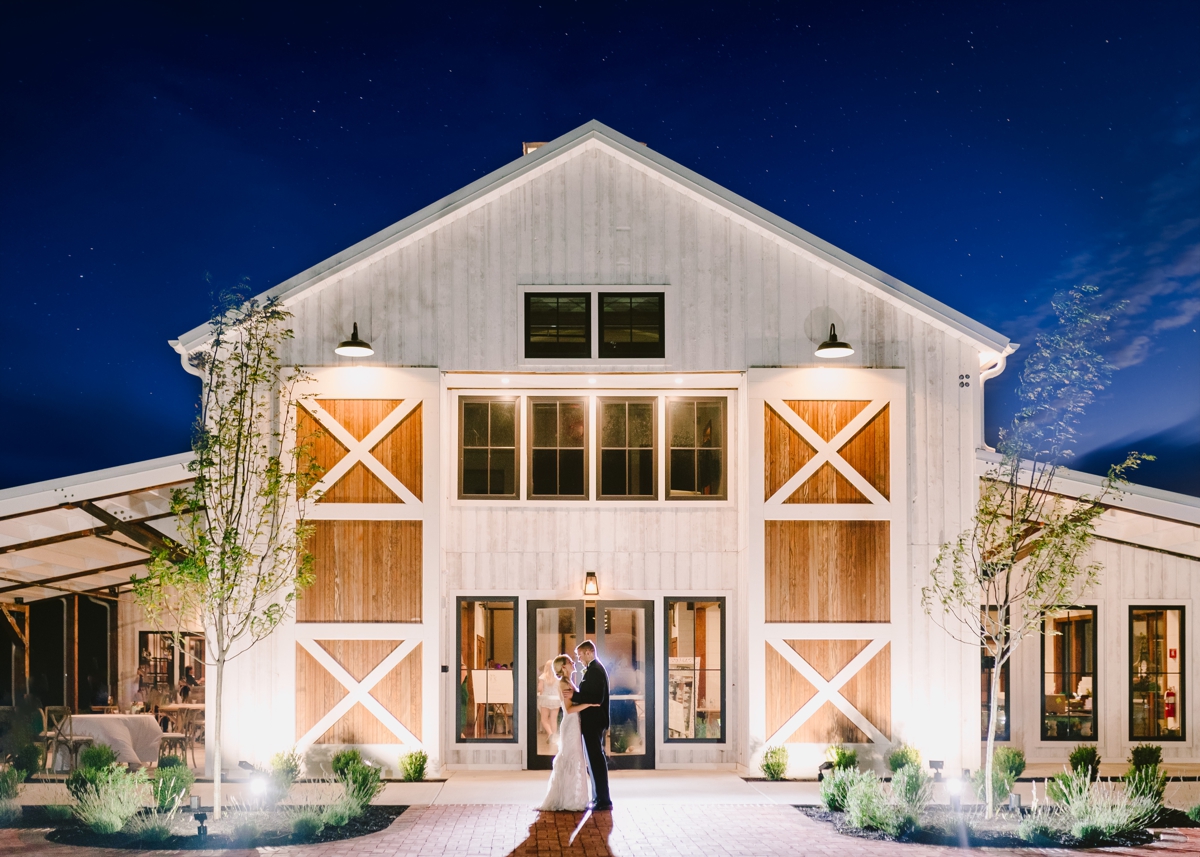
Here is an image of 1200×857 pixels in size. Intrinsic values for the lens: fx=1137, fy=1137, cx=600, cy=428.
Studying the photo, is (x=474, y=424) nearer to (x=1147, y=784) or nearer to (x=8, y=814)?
(x=8, y=814)

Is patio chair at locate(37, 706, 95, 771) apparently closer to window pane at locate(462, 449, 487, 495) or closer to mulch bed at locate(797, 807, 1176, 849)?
window pane at locate(462, 449, 487, 495)

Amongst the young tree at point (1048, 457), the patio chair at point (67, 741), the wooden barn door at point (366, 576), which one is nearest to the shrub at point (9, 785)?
the patio chair at point (67, 741)

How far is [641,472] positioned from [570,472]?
3.09ft

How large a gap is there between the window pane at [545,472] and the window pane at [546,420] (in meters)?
0.20

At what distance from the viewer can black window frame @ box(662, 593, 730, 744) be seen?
48.6ft

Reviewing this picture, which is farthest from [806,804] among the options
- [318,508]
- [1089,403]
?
[318,508]

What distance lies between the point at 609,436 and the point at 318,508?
12.7 feet

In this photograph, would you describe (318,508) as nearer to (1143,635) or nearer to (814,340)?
(814,340)

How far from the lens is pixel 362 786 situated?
38.1ft

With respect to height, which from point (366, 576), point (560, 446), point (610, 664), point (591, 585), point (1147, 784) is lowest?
point (1147, 784)

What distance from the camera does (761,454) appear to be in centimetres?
1400

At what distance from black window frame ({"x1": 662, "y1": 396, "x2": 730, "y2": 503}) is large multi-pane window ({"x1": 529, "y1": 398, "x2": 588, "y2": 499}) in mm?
1089

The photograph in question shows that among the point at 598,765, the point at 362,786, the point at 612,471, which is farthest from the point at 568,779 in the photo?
the point at 612,471

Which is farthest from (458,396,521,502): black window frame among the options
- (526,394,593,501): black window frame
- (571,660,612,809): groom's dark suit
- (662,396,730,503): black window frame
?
(571,660,612,809): groom's dark suit
